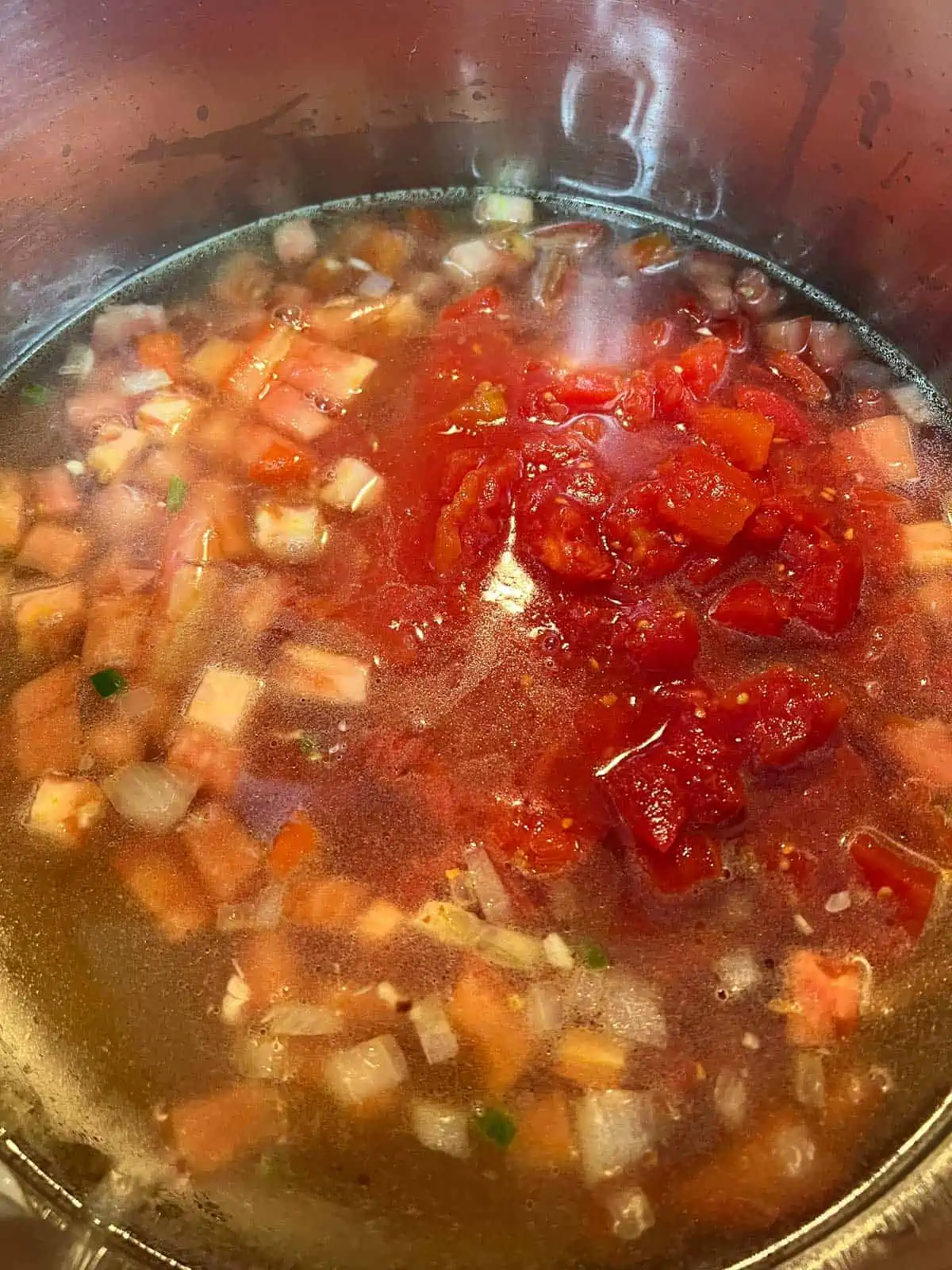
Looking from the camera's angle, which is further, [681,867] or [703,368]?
[703,368]

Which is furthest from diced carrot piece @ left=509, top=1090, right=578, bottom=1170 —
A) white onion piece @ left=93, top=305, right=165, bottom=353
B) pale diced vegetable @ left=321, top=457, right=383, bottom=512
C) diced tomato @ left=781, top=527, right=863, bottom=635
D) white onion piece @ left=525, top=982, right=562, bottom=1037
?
white onion piece @ left=93, top=305, right=165, bottom=353

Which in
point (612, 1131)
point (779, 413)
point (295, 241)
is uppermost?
point (295, 241)

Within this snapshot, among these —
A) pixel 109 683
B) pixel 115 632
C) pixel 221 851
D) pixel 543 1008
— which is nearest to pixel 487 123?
pixel 115 632

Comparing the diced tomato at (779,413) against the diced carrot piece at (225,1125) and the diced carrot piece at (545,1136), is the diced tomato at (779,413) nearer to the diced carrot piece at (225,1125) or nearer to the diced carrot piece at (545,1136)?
the diced carrot piece at (545,1136)

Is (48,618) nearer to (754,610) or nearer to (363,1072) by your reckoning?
(363,1072)

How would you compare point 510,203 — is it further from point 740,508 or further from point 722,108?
point 740,508
